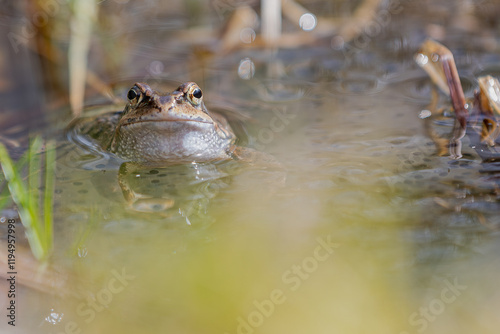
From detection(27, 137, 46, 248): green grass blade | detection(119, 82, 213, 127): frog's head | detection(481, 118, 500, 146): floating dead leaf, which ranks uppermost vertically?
detection(119, 82, 213, 127): frog's head

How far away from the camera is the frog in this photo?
324 cm

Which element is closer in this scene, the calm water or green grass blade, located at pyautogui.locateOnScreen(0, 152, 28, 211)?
the calm water

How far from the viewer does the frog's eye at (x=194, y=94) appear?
330cm

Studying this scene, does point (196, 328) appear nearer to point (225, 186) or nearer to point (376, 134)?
point (225, 186)

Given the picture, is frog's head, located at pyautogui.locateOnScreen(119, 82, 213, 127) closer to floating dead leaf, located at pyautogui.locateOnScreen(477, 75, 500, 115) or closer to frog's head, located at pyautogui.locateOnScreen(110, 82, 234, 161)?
frog's head, located at pyautogui.locateOnScreen(110, 82, 234, 161)

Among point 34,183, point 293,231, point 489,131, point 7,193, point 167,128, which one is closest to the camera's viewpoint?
point 293,231

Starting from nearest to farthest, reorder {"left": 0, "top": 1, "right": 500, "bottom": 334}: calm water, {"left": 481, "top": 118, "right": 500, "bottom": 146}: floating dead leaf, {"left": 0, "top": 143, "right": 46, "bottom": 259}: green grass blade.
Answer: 1. {"left": 0, "top": 1, "right": 500, "bottom": 334}: calm water
2. {"left": 0, "top": 143, "right": 46, "bottom": 259}: green grass blade
3. {"left": 481, "top": 118, "right": 500, "bottom": 146}: floating dead leaf

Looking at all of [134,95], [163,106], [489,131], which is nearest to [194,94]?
[163,106]

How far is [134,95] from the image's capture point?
3.32m

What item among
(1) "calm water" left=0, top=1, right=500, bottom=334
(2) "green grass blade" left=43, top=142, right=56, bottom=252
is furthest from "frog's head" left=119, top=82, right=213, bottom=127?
(2) "green grass blade" left=43, top=142, right=56, bottom=252

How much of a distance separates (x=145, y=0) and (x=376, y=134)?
158 inches

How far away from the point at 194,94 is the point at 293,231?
3.96ft

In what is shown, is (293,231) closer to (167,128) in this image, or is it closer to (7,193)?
(167,128)

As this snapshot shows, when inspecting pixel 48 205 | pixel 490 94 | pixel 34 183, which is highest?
pixel 490 94
